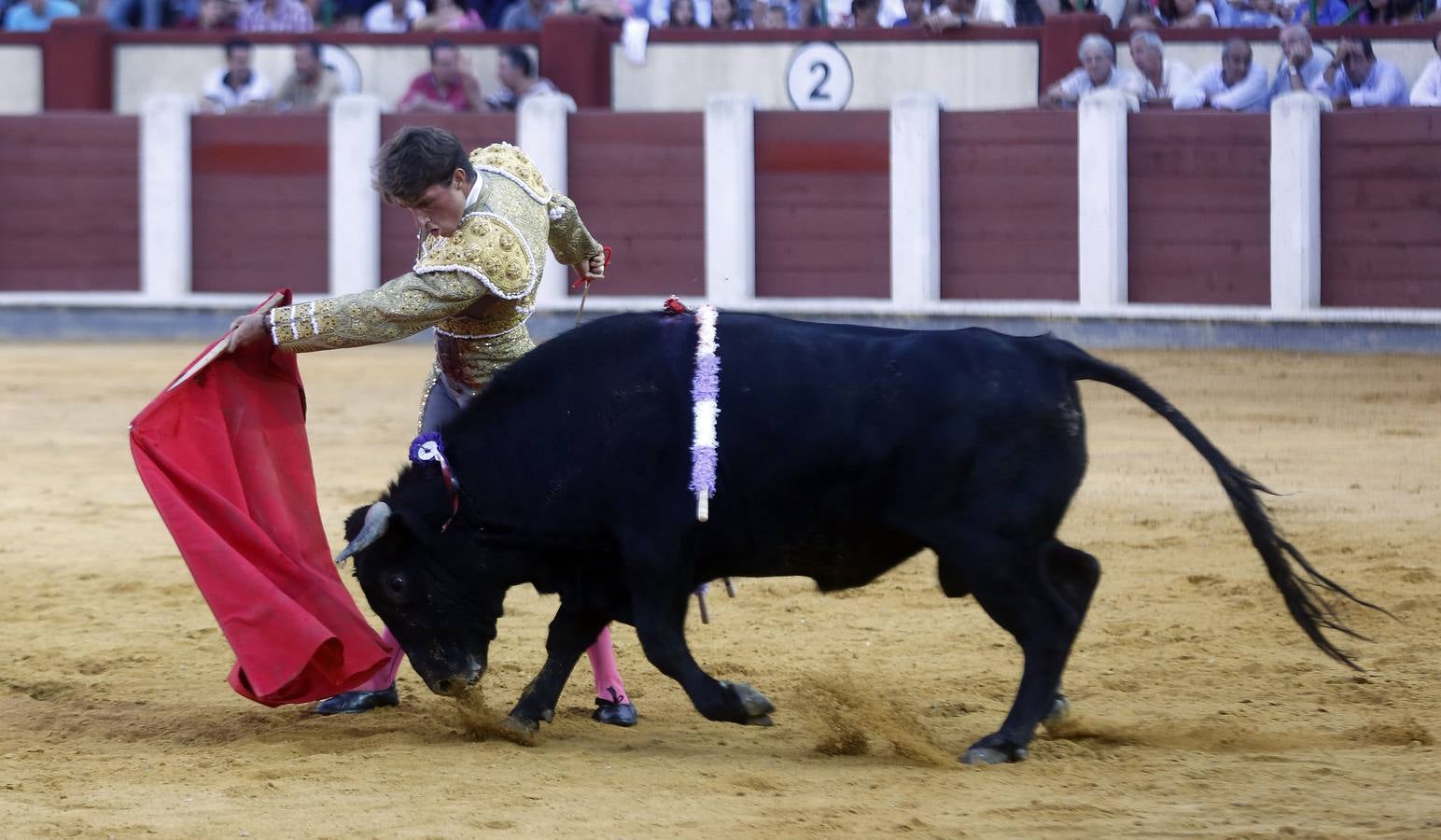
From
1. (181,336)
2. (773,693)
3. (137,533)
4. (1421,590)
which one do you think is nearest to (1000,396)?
(773,693)

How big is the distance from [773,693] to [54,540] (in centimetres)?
247

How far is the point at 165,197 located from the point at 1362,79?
6.24 m

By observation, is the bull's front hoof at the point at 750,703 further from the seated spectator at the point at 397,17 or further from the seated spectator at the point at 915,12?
the seated spectator at the point at 397,17

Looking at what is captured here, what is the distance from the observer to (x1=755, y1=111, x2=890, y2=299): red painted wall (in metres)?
Result: 9.89

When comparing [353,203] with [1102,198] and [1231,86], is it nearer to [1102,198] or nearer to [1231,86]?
[1102,198]

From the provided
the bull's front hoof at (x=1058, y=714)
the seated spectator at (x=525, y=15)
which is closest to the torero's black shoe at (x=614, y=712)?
the bull's front hoof at (x=1058, y=714)

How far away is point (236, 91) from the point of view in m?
10.6

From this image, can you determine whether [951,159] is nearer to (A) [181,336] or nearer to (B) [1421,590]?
(A) [181,336]

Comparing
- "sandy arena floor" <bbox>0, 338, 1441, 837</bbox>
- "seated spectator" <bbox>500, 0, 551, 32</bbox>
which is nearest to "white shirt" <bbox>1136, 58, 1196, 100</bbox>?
"seated spectator" <bbox>500, 0, 551, 32</bbox>

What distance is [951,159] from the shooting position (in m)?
9.78

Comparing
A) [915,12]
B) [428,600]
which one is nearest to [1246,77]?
[915,12]

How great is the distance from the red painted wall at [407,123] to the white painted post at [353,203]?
45 millimetres

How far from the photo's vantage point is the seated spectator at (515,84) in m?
10.2

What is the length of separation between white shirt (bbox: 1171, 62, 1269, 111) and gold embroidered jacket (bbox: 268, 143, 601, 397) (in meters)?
6.70
